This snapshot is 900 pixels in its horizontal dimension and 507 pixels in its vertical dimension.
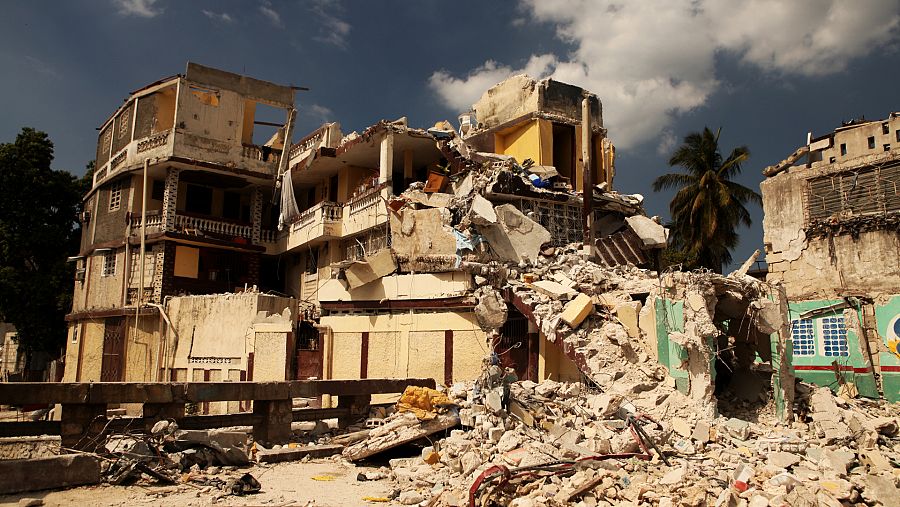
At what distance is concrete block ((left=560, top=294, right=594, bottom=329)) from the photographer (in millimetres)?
13719

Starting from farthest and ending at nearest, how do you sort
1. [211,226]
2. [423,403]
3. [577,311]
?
[211,226] < [577,311] < [423,403]

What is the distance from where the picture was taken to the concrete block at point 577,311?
13.7 m

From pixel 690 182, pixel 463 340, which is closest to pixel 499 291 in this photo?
pixel 463 340

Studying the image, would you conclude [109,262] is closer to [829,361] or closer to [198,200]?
[198,200]

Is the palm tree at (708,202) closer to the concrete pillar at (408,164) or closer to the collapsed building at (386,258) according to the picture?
the collapsed building at (386,258)

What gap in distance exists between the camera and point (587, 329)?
13695 mm

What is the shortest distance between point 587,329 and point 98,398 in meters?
9.24

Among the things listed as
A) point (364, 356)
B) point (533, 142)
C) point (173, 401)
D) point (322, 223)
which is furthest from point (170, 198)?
point (173, 401)

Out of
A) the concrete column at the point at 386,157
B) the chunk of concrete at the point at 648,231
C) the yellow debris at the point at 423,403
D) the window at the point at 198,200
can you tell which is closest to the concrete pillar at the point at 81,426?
the yellow debris at the point at 423,403

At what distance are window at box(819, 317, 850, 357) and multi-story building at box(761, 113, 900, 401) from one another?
0.03 m

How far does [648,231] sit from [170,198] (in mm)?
19331

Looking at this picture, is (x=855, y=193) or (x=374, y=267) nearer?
(x=374, y=267)

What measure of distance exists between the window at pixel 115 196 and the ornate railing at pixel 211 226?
3.34m

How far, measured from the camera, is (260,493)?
9617mm
